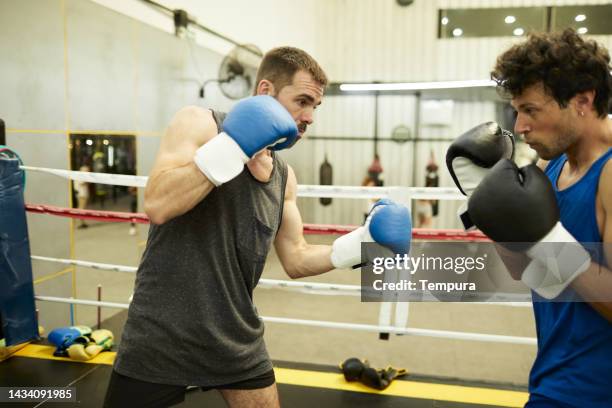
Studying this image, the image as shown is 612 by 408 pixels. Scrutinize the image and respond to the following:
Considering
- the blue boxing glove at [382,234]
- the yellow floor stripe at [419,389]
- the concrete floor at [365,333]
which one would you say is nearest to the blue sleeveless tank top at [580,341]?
the blue boxing glove at [382,234]

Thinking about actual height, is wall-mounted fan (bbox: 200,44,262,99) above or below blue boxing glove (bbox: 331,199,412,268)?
above

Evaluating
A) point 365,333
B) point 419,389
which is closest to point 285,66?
point 419,389

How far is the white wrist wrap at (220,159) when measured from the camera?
0.98 metres

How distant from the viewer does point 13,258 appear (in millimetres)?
2203

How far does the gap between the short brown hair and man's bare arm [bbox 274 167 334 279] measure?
0.25 metres

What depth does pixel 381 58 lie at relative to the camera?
7.98 m

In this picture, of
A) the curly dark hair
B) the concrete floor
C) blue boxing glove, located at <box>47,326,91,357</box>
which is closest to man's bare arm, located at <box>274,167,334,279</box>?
the curly dark hair

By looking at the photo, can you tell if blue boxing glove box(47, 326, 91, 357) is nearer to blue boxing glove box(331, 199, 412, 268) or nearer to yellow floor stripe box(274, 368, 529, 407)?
yellow floor stripe box(274, 368, 529, 407)

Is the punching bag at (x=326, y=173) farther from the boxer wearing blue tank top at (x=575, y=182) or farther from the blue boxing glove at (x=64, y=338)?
the boxer wearing blue tank top at (x=575, y=182)

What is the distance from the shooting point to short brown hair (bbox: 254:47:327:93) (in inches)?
49.0

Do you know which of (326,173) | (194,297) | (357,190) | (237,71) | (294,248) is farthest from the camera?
(326,173)

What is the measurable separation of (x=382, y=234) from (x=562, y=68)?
54 cm

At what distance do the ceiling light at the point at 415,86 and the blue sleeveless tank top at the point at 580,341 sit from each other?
258 inches

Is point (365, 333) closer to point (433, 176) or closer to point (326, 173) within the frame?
point (433, 176)
